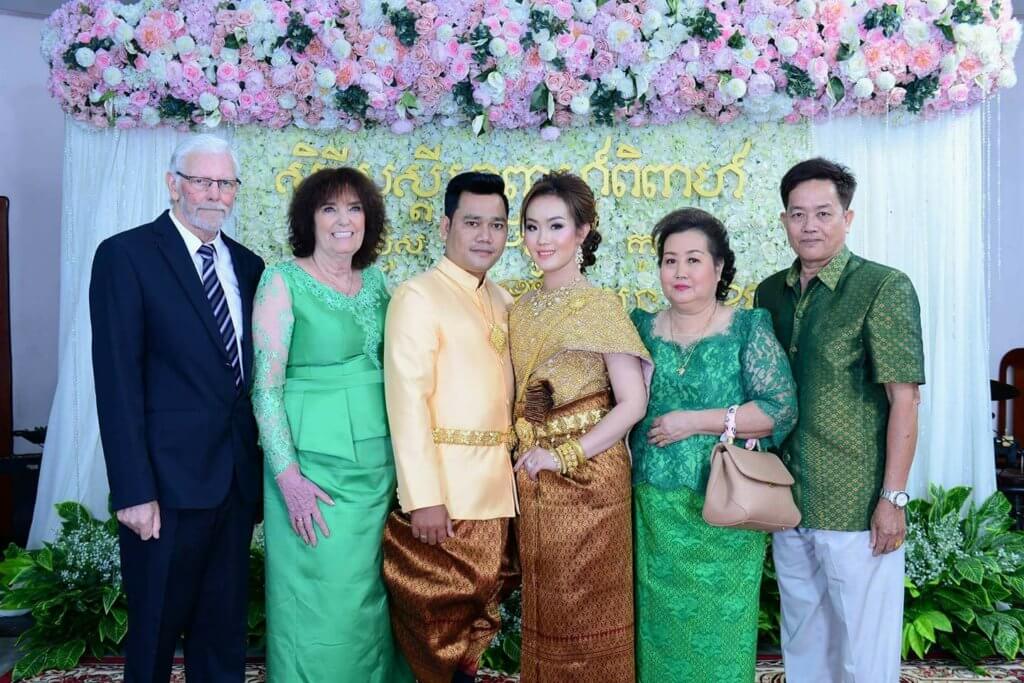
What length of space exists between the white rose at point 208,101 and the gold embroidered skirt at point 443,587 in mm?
2319

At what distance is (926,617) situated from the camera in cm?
321

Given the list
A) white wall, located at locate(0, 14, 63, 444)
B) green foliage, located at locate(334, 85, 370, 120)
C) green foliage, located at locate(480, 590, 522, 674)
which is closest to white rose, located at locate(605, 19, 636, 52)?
green foliage, located at locate(334, 85, 370, 120)

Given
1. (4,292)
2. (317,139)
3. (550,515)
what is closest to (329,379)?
(550,515)

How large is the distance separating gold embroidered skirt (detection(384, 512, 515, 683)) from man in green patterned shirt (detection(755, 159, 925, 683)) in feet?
2.90

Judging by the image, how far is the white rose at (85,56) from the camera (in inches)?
143

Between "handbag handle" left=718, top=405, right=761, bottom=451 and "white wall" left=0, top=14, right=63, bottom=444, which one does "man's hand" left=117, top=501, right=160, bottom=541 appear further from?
"white wall" left=0, top=14, right=63, bottom=444

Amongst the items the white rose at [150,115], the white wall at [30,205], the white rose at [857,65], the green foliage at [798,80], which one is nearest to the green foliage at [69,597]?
the white rose at [150,115]

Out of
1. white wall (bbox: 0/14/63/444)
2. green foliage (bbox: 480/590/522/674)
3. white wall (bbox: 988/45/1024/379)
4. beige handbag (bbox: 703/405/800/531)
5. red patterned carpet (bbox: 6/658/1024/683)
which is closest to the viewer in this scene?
beige handbag (bbox: 703/405/800/531)

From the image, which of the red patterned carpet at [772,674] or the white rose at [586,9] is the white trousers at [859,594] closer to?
the red patterned carpet at [772,674]

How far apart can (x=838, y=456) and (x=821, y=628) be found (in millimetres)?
563

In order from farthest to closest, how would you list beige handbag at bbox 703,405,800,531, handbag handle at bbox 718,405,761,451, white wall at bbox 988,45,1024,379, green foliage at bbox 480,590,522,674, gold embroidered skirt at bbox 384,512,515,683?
white wall at bbox 988,45,1024,379
green foliage at bbox 480,590,522,674
gold embroidered skirt at bbox 384,512,515,683
handbag handle at bbox 718,405,761,451
beige handbag at bbox 703,405,800,531

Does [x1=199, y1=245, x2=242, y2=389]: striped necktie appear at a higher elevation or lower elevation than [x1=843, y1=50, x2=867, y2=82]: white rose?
lower

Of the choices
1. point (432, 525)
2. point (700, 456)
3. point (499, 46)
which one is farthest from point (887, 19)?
point (432, 525)

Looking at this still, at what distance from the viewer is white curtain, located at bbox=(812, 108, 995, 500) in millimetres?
3682
